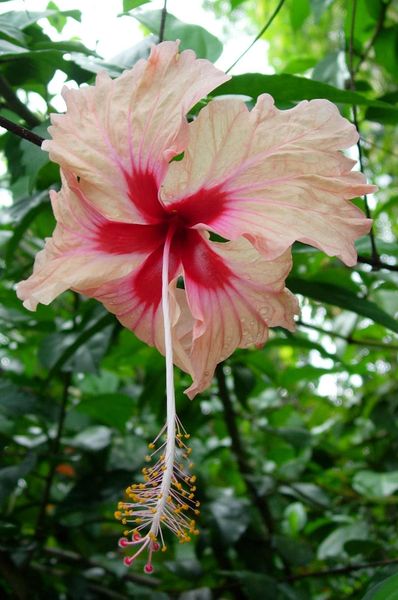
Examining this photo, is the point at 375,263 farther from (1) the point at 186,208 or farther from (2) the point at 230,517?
(2) the point at 230,517

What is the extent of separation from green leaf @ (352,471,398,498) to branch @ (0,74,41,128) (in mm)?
1140

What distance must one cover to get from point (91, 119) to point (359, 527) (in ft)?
4.25

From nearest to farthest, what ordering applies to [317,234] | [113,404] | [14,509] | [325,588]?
[317,234] < [14,509] < [113,404] < [325,588]

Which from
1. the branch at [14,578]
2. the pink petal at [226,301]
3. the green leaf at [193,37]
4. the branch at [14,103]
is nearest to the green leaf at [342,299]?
the pink petal at [226,301]

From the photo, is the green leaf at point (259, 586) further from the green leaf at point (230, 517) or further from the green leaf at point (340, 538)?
the green leaf at point (340, 538)

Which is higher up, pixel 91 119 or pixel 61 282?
pixel 91 119

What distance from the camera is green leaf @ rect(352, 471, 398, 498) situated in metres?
1.63

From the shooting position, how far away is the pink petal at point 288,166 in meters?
0.69

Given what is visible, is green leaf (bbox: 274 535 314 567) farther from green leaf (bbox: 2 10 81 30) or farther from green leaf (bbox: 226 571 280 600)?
green leaf (bbox: 2 10 81 30)

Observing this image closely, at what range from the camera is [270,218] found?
0.71m

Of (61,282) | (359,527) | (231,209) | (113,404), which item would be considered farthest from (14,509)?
(231,209)

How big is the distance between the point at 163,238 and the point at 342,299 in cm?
35

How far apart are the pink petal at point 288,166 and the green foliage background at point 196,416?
0.64 feet

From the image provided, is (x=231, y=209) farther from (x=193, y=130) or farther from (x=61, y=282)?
(x=61, y=282)
